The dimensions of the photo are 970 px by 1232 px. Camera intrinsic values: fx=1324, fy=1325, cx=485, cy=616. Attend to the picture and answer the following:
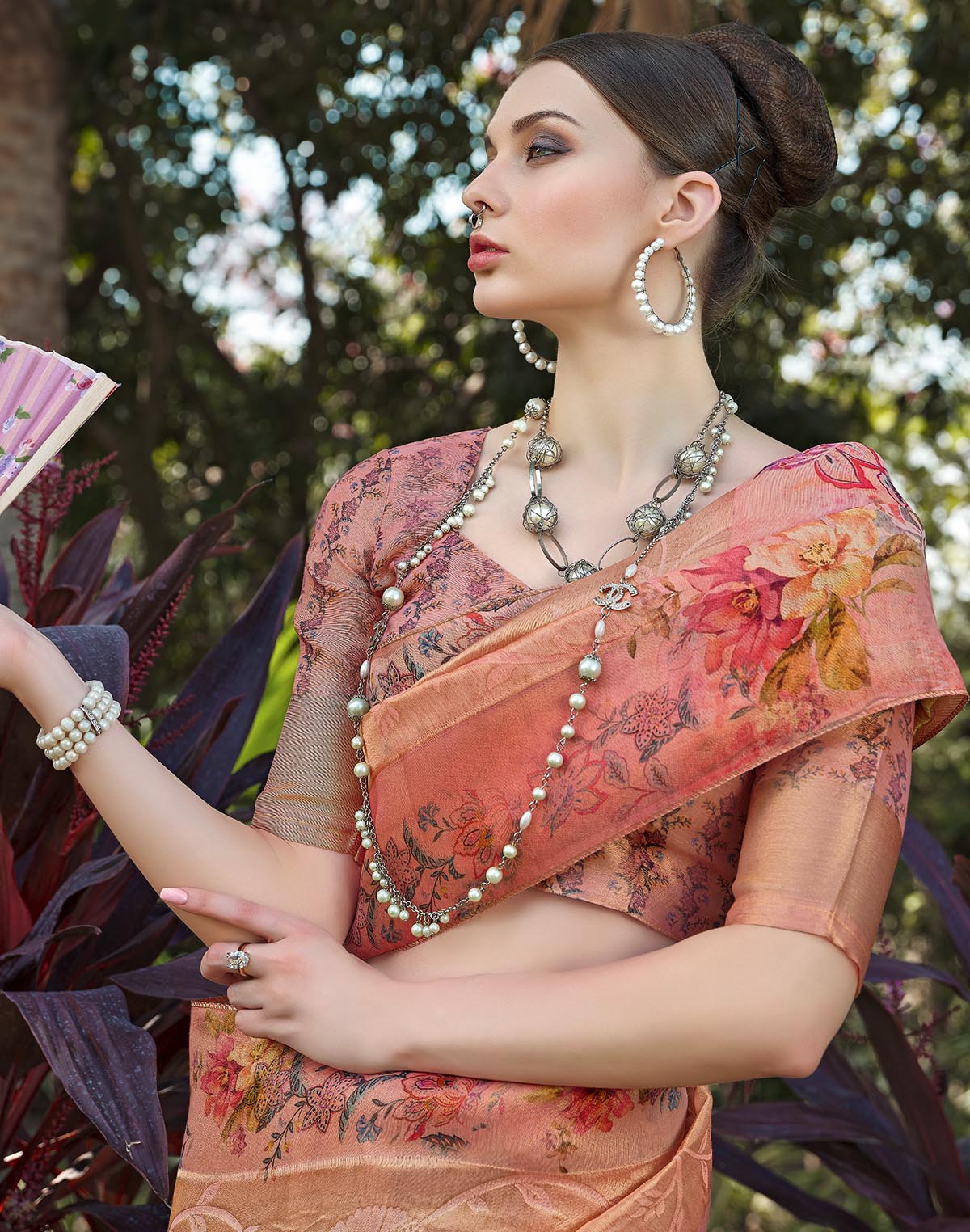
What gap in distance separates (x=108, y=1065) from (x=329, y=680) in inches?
18.4

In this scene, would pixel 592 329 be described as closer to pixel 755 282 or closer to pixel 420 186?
pixel 755 282

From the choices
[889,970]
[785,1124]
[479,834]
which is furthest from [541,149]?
[785,1124]

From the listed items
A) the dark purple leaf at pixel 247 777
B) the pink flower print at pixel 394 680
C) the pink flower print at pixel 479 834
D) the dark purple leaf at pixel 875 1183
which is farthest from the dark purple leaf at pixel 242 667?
the dark purple leaf at pixel 875 1183

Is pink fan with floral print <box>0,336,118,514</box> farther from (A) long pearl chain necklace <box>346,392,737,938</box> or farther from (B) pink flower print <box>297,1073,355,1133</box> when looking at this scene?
(B) pink flower print <box>297,1073,355,1133</box>

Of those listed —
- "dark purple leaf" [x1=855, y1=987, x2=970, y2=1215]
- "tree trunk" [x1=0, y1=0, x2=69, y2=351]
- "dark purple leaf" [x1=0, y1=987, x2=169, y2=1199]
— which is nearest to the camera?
"dark purple leaf" [x1=0, y1=987, x2=169, y2=1199]

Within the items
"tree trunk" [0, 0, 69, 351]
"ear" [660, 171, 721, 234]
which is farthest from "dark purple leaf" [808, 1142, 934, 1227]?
"tree trunk" [0, 0, 69, 351]

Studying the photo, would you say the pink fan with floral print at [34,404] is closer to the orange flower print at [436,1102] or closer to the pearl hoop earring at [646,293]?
the pearl hoop earring at [646,293]

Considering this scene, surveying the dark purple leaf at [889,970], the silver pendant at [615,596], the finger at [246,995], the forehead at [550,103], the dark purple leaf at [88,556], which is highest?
the forehead at [550,103]

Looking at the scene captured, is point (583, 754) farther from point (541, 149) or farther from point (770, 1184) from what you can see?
point (770, 1184)

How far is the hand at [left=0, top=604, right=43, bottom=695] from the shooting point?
129cm

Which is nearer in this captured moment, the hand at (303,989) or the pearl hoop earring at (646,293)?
the hand at (303,989)

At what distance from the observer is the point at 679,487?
4.72ft

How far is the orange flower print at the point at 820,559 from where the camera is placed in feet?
4.06

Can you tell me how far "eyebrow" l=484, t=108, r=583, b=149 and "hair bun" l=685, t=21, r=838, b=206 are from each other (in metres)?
0.25
